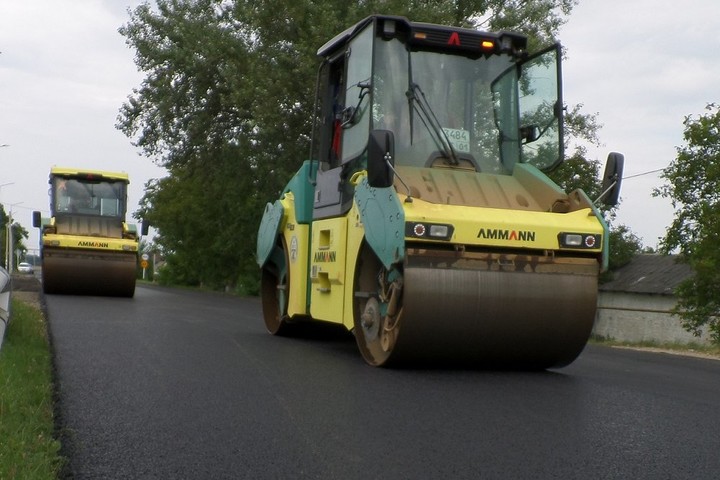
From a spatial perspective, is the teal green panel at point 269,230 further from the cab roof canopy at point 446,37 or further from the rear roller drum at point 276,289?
the cab roof canopy at point 446,37

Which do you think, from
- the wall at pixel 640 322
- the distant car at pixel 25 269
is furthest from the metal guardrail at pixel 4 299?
the distant car at pixel 25 269

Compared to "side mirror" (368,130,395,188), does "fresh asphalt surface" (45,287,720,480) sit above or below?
below

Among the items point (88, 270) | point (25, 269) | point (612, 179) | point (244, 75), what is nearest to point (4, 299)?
point (612, 179)

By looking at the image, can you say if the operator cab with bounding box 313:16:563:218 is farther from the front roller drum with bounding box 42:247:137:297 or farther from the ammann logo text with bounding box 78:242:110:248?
the ammann logo text with bounding box 78:242:110:248

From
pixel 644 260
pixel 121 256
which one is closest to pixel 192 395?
pixel 121 256

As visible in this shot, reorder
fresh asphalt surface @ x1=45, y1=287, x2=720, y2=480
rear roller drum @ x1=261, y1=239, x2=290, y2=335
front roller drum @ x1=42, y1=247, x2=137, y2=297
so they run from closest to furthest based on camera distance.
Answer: fresh asphalt surface @ x1=45, y1=287, x2=720, y2=480, rear roller drum @ x1=261, y1=239, x2=290, y2=335, front roller drum @ x1=42, y1=247, x2=137, y2=297

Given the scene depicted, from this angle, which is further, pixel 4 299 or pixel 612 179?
pixel 612 179

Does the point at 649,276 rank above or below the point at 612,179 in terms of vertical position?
below

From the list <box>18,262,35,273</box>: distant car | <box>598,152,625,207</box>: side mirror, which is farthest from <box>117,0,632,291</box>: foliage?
<box>18,262,35,273</box>: distant car

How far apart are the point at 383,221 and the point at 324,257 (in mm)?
1690

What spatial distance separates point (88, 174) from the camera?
21531 mm

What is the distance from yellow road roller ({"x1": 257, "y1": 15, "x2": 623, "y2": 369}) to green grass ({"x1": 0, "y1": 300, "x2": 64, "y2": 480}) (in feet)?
7.93

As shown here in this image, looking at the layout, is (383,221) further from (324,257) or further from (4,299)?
(4,299)

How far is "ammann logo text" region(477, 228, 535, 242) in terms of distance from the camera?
707cm
